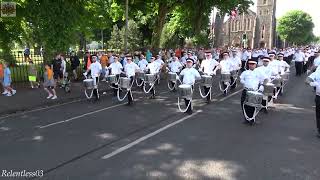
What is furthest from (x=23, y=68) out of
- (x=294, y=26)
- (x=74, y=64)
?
(x=294, y=26)

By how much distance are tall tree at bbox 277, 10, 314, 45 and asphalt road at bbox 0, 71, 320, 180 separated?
110 meters

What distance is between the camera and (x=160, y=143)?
9.18 metres

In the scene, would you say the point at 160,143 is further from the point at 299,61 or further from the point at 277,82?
the point at 299,61

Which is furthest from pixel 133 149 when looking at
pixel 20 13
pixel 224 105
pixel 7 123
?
pixel 20 13

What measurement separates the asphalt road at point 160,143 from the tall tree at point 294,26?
4315 inches

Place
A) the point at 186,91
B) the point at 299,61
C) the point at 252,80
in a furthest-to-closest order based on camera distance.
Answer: the point at 299,61
the point at 186,91
the point at 252,80

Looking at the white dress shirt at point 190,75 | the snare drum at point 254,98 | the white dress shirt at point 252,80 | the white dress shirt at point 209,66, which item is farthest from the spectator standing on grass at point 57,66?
the snare drum at point 254,98

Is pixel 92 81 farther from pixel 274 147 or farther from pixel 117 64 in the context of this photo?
pixel 274 147

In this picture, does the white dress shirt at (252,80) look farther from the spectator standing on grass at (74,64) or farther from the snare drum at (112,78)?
the spectator standing on grass at (74,64)

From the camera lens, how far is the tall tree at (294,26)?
11762 centimetres

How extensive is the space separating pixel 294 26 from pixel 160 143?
117 meters

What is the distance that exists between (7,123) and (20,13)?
10025 mm

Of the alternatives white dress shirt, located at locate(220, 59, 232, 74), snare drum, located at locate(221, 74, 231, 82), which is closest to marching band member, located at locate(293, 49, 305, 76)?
white dress shirt, located at locate(220, 59, 232, 74)

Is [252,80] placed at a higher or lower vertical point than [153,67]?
lower
